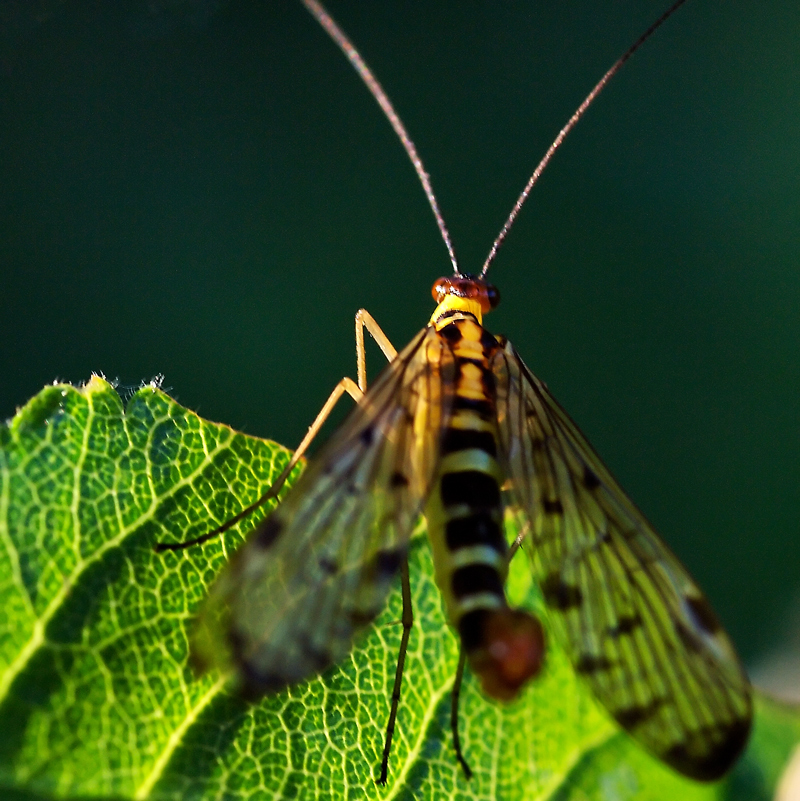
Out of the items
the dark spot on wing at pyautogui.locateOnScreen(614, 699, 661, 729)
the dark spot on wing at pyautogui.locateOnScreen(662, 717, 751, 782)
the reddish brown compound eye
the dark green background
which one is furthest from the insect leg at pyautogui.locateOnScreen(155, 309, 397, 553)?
the dark green background

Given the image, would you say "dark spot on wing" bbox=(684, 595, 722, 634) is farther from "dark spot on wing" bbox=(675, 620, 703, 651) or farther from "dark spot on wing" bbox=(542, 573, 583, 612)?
"dark spot on wing" bbox=(542, 573, 583, 612)

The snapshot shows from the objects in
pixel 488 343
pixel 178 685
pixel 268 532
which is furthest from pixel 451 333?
pixel 178 685

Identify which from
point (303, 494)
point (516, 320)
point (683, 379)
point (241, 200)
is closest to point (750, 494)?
point (683, 379)

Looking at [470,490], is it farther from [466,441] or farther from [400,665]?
[400,665]

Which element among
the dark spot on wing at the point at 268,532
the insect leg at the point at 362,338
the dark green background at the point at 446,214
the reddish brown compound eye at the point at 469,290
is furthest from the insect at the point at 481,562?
the dark green background at the point at 446,214

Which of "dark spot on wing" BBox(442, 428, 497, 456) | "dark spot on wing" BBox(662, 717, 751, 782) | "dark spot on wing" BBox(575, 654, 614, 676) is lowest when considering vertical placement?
"dark spot on wing" BBox(662, 717, 751, 782)

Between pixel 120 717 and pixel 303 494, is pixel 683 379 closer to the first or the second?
pixel 303 494
